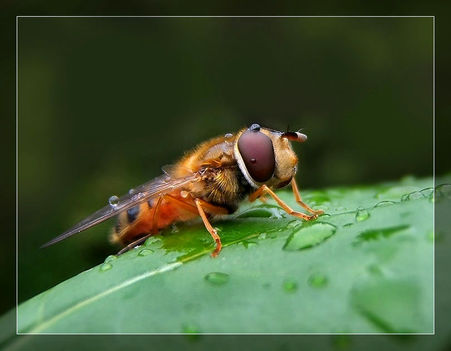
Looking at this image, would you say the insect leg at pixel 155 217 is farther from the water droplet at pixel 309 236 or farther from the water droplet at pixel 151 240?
the water droplet at pixel 309 236

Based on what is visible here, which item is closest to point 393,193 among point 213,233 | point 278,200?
point 278,200

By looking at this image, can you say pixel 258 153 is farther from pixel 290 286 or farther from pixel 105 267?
pixel 290 286

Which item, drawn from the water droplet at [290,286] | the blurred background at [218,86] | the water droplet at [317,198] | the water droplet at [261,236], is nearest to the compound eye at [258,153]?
the water droplet at [317,198]

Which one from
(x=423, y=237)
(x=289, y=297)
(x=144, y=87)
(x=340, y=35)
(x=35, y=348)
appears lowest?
(x=35, y=348)

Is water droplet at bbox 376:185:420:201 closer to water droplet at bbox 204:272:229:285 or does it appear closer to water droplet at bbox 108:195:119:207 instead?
water droplet at bbox 204:272:229:285

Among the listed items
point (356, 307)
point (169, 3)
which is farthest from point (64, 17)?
point (356, 307)

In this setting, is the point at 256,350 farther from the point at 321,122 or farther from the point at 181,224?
the point at 321,122

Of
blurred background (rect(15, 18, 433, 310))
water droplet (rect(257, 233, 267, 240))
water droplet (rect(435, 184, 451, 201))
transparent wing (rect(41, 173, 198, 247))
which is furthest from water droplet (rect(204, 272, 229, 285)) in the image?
blurred background (rect(15, 18, 433, 310))
